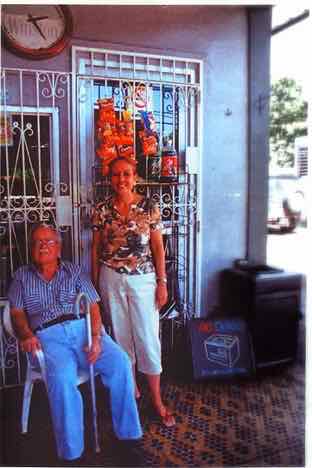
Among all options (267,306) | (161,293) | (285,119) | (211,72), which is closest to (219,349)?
(267,306)

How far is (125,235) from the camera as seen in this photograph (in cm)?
258

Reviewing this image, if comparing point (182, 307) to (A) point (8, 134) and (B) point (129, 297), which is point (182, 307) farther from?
(A) point (8, 134)

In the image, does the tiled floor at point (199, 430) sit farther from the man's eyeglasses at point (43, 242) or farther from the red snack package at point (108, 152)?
the red snack package at point (108, 152)

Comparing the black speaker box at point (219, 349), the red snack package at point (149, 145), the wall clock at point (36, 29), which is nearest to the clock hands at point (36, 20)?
the wall clock at point (36, 29)

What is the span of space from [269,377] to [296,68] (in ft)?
6.68

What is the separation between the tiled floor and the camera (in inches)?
96.5

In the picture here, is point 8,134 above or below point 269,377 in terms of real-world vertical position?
above

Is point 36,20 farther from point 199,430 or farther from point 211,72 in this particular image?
point 199,430

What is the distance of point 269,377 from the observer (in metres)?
3.13

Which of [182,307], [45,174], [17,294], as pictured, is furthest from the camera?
[182,307]

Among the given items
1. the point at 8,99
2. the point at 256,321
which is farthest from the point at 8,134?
the point at 256,321

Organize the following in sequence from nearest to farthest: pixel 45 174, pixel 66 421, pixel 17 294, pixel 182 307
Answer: pixel 66 421
pixel 17 294
pixel 45 174
pixel 182 307

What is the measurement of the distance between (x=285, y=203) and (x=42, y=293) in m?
1.53

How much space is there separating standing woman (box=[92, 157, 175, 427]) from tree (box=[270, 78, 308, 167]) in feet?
2.67
